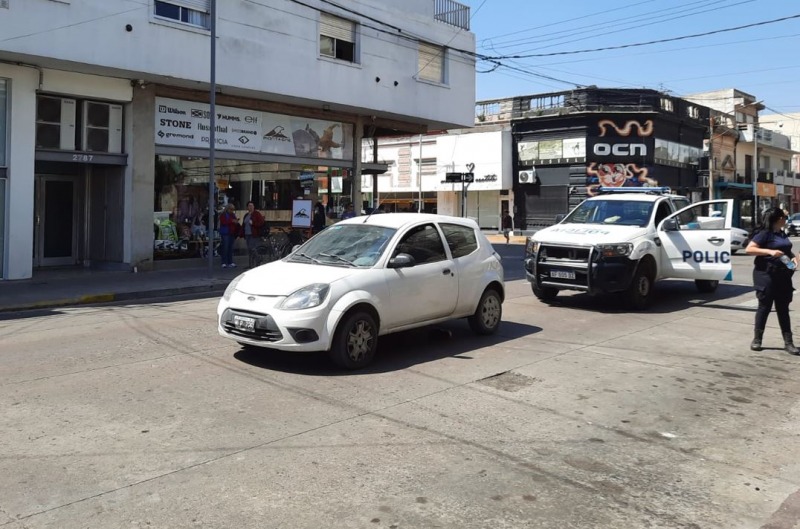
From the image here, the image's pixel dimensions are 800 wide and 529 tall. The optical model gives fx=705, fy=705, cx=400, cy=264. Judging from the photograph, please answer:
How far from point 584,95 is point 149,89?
28.1m

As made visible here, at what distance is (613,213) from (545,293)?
1.99 m

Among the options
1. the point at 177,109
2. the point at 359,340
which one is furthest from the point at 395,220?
the point at 177,109

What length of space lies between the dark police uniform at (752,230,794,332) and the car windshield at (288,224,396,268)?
4.65m

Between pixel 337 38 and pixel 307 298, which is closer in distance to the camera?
pixel 307 298

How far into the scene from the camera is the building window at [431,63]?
2403 cm

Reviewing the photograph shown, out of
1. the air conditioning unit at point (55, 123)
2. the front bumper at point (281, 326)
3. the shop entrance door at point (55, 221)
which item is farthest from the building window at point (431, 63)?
the front bumper at point (281, 326)

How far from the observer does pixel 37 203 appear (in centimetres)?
1789

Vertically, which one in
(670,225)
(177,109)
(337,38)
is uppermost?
(337,38)

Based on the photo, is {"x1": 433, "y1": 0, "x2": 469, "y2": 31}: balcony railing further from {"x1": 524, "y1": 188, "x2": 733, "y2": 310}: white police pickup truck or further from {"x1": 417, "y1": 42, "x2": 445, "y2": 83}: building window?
{"x1": 524, "y1": 188, "x2": 733, "y2": 310}: white police pickup truck

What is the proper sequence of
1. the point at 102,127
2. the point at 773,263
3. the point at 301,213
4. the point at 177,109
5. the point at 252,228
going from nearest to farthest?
the point at 773,263, the point at 102,127, the point at 177,109, the point at 252,228, the point at 301,213

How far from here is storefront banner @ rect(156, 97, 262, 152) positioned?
60.6ft

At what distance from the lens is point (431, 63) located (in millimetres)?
24469

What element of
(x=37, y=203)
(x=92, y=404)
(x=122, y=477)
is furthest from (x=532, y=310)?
(x=37, y=203)

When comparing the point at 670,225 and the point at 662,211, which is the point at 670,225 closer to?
the point at 670,225
